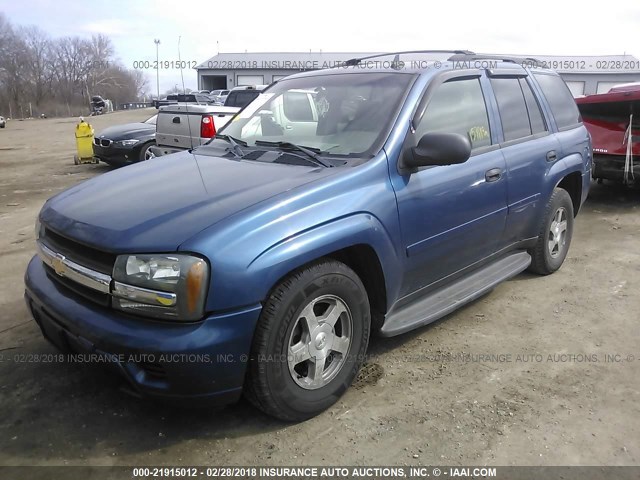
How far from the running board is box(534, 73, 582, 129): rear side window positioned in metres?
1.40

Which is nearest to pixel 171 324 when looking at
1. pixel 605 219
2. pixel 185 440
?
pixel 185 440

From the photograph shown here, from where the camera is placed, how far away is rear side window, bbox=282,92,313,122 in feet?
11.8

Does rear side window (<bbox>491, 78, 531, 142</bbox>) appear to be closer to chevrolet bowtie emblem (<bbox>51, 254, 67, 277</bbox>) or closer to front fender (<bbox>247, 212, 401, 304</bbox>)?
front fender (<bbox>247, 212, 401, 304</bbox>)

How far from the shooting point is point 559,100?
4852 millimetres

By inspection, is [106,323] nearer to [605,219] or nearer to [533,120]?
[533,120]

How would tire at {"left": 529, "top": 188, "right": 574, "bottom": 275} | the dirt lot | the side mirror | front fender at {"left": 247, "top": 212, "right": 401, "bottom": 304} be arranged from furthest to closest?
tire at {"left": 529, "top": 188, "right": 574, "bottom": 275}
the side mirror
the dirt lot
front fender at {"left": 247, "top": 212, "right": 401, "bottom": 304}

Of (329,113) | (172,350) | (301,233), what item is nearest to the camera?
(172,350)

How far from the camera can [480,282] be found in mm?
3789

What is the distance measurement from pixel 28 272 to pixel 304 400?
178cm

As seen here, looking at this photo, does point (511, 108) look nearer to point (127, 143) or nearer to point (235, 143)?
point (235, 143)

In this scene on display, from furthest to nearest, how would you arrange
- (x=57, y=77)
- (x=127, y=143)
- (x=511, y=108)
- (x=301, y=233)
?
1. (x=57, y=77)
2. (x=127, y=143)
3. (x=511, y=108)
4. (x=301, y=233)

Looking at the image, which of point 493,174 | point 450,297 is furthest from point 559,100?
point 450,297

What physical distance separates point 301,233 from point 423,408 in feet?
4.03

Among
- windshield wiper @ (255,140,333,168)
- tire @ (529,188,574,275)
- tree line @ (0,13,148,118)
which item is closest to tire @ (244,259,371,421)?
windshield wiper @ (255,140,333,168)
